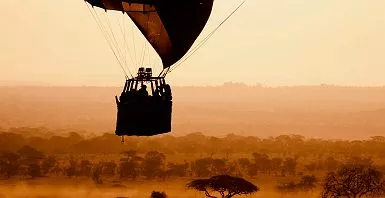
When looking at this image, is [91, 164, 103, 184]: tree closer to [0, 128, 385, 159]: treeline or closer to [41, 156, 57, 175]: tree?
[41, 156, 57, 175]: tree

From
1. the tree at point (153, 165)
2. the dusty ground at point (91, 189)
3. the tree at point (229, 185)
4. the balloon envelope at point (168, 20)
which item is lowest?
the dusty ground at point (91, 189)

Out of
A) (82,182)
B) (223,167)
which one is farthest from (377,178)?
(223,167)

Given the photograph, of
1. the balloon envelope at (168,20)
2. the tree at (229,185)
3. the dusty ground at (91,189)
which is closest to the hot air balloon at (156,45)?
the balloon envelope at (168,20)

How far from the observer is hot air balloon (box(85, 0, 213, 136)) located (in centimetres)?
2256

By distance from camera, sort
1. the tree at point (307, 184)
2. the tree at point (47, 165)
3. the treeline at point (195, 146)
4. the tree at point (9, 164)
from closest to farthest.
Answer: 1. the tree at point (307, 184)
2. the tree at point (9, 164)
3. the tree at point (47, 165)
4. the treeline at point (195, 146)

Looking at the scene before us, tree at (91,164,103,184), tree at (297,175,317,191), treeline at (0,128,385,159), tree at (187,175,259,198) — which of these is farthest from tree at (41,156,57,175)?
tree at (187,175,259,198)

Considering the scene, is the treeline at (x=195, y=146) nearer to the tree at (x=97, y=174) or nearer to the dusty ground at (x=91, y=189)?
the tree at (x=97, y=174)

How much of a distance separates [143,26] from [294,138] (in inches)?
6010

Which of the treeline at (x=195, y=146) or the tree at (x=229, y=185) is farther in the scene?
the treeline at (x=195, y=146)

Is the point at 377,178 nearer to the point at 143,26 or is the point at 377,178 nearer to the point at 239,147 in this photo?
the point at 143,26

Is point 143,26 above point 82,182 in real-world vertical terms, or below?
above

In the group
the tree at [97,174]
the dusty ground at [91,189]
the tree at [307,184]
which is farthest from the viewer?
the tree at [97,174]

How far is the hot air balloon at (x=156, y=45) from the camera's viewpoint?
74.0 ft

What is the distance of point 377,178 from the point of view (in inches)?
1891
